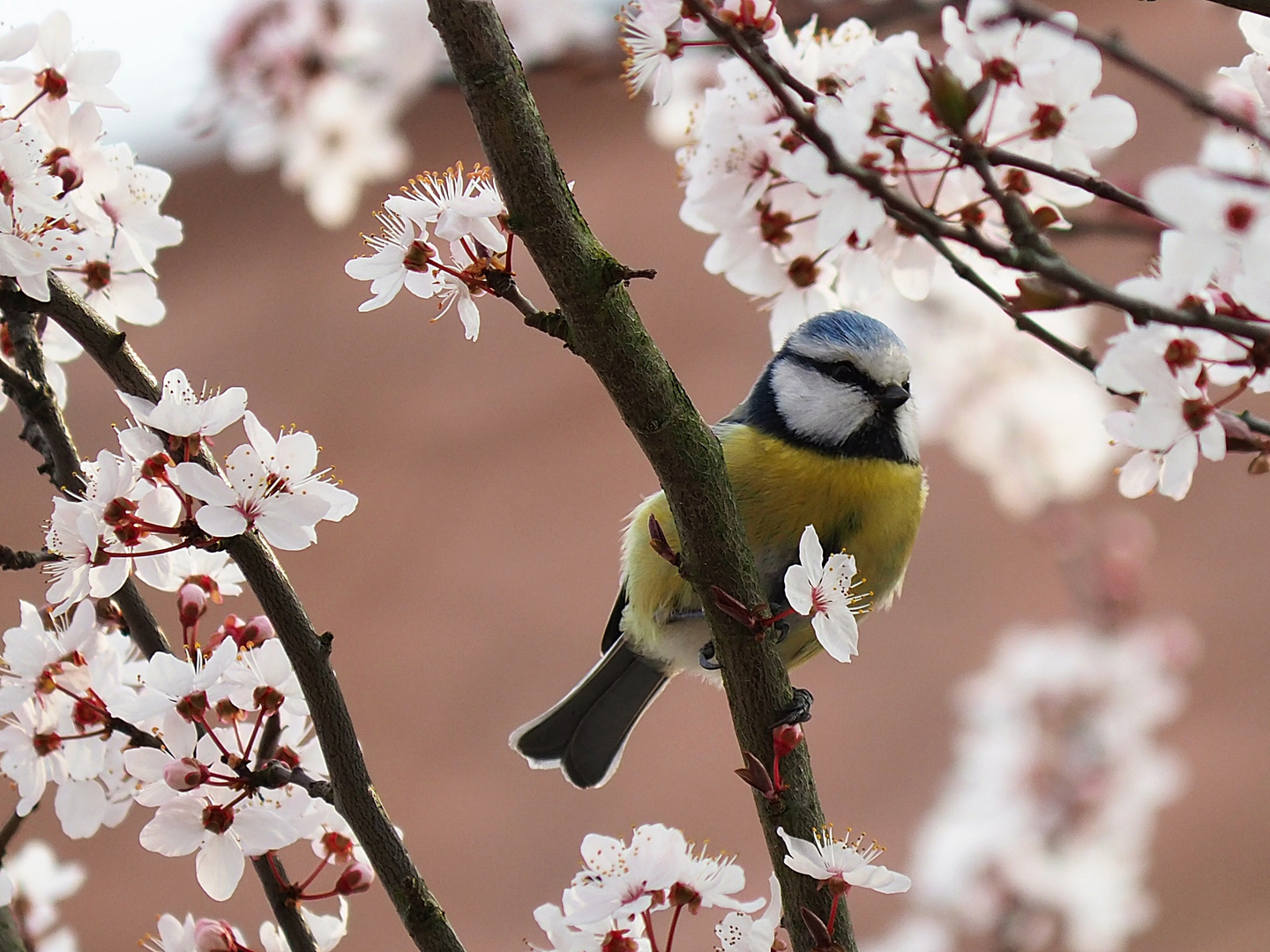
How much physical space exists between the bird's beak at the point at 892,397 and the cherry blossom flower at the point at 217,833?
94 cm

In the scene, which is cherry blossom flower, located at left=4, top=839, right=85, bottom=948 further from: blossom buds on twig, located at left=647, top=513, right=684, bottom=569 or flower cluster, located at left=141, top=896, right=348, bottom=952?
blossom buds on twig, located at left=647, top=513, right=684, bottom=569

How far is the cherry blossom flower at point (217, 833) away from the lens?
873 mm

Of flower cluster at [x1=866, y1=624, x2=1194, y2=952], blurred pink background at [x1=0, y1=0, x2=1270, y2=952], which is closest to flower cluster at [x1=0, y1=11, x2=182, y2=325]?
flower cluster at [x1=866, y1=624, x2=1194, y2=952]

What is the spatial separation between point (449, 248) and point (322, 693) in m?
0.33

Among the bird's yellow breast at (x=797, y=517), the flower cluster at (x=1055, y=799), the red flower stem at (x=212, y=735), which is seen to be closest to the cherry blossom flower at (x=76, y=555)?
the red flower stem at (x=212, y=735)

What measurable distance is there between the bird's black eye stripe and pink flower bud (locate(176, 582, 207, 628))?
86cm

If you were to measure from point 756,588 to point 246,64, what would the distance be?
1.38 metres

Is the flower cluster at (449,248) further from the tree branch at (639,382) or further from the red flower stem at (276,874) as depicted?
the red flower stem at (276,874)

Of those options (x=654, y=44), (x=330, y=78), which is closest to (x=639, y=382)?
(x=654, y=44)

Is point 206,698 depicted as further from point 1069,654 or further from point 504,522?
point 504,522

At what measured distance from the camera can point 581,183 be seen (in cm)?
621

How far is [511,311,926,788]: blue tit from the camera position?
4.86 ft

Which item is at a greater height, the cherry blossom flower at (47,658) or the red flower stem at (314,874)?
the cherry blossom flower at (47,658)

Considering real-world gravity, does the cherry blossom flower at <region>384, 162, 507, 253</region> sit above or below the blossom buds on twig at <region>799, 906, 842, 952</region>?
above
